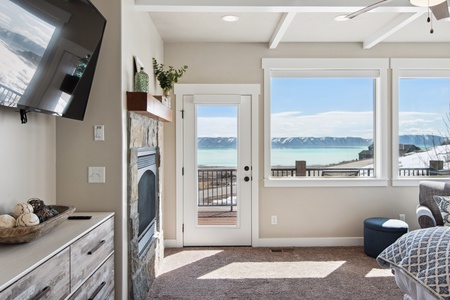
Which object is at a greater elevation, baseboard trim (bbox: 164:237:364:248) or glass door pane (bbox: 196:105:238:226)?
glass door pane (bbox: 196:105:238:226)

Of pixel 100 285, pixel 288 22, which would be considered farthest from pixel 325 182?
pixel 100 285

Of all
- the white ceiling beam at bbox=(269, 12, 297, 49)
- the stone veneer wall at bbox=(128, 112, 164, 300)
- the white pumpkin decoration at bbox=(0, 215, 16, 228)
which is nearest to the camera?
the white pumpkin decoration at bbox=(0, 215, 16, 228)

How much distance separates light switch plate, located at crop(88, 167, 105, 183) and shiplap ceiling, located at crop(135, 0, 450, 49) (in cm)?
Answer: 145

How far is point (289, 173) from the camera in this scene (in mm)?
4355

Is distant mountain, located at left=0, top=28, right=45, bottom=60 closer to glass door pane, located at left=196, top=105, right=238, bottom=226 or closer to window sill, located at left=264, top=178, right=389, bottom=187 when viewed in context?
glass door pane, located at left=196, top=105, right=238, bottom=226

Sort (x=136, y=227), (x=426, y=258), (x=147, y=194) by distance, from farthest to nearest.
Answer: (x=147, y=194) → (x=136, y=227) → (x=426, y=258)

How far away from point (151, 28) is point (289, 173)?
2.50m

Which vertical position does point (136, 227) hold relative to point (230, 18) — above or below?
below

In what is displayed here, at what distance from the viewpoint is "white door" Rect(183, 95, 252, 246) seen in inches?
166

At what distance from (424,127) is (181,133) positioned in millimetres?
3326

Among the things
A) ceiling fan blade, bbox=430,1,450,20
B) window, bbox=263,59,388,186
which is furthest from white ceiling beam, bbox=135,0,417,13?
window, bbox=263,59,388,186

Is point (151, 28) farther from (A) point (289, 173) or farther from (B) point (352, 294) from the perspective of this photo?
(B) point (352, 294)

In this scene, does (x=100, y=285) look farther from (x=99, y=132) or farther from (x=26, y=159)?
(x=99, y=132)

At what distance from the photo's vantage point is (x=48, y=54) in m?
1.63
